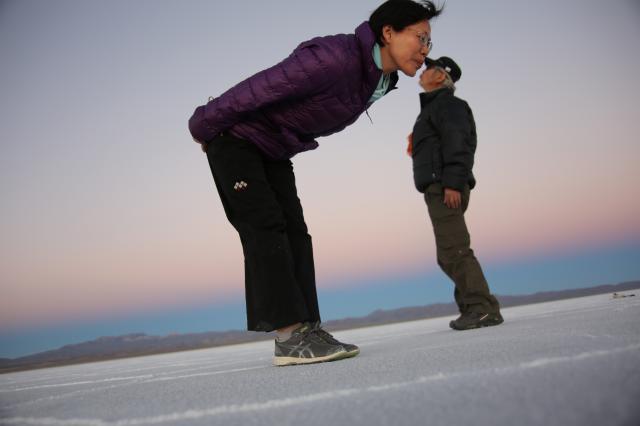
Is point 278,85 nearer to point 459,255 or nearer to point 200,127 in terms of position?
point 200,127

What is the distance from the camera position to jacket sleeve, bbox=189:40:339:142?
184 centimetres

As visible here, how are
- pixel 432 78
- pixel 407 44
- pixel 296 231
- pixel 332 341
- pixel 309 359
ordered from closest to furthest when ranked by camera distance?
pixel 309 359, pixel 332 341, pixel 407 44, pixel 296 231, pixel 432 78

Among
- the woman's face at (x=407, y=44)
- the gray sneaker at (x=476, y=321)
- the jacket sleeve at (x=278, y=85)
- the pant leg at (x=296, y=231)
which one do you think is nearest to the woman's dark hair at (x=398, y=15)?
the woman's face at (x=407, y=44)

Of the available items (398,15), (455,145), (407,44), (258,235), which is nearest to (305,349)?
(258,235)

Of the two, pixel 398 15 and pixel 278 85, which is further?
pixel 398 15

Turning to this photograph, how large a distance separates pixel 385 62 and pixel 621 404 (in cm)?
168

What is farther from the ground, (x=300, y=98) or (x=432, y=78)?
(x=432, y=78)

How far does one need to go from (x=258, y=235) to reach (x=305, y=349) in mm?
495

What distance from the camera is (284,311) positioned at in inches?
72.7

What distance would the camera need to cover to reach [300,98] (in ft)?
6.39

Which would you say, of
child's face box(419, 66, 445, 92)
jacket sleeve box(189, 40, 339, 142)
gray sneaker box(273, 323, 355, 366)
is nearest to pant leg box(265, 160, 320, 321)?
gray sneaker box(273, 323, 355, 366)

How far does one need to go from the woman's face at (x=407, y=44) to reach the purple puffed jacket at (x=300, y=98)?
0.34ft

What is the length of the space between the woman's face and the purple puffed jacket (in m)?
0.10

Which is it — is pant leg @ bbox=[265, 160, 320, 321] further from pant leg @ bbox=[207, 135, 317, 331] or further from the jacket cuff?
the jacket cuff
